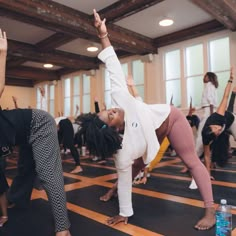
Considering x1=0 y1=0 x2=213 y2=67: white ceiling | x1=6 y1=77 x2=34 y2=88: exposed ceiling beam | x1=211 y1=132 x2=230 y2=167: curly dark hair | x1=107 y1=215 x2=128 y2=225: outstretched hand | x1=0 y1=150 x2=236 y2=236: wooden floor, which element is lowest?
x1=0 y1=150 x2=236 y2=236: wooden floor

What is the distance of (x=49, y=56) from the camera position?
688 centimetres

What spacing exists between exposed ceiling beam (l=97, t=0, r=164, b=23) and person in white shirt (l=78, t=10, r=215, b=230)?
2.68 metres

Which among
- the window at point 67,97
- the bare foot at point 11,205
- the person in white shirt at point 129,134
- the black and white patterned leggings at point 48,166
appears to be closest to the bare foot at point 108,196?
the person in white shirt at point 129,134

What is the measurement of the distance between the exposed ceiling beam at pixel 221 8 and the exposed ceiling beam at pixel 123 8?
2.56 ft

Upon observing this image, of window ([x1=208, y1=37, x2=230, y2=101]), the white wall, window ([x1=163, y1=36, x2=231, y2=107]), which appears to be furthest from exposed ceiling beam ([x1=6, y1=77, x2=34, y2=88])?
window ([x1=208, y1=37, x2=230, y2=101])

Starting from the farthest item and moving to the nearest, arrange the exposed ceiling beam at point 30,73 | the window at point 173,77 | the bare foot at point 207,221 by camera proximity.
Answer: the exposed ceiling beam at point 30,73, the window at point 173,77, the bare foot at point 207,221

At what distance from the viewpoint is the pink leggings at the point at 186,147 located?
168cm

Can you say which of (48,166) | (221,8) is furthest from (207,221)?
(221,8)

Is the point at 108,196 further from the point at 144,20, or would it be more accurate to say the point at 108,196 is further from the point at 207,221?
the point at 144,20

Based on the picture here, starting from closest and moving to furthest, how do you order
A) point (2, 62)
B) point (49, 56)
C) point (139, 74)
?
1. point (2, 62)
2. point (49, 56)
3. point (139, 74)

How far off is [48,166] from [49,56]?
5.99 meters

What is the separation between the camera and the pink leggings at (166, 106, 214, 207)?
66.3 inches

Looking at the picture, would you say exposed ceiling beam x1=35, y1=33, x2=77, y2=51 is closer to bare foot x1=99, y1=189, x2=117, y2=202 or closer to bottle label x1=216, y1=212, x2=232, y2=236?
bare foot x1=99, y1=189, x2=117, y2=202

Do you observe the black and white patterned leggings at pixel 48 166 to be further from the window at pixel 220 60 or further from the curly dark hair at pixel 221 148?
the window at pixel 220 60
